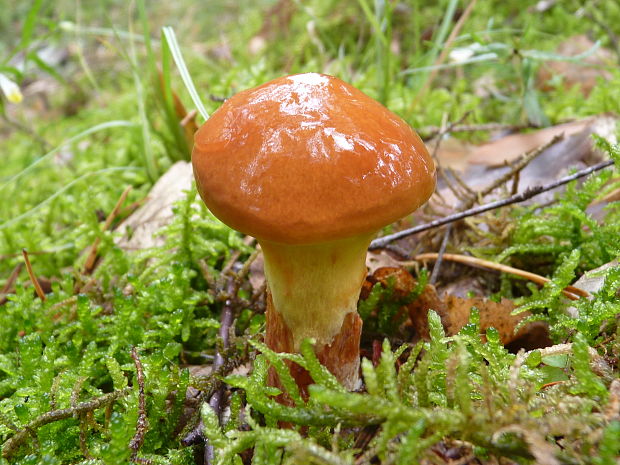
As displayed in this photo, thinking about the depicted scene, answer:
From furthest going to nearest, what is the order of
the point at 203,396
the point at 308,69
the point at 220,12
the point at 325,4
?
1. the point at 220,12
2. the point at 325,4
3. the point at 308,69
4. the point at 203,396

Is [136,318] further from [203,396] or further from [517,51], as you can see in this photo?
[517,51]

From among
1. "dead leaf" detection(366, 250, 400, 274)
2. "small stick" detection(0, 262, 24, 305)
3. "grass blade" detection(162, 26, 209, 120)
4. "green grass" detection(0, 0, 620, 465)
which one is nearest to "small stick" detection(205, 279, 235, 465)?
"green grass" detection(0, 0, 620, 465)

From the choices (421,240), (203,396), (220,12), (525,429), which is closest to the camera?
(525,429)

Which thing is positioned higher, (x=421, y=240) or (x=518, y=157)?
(x=518, y=157)

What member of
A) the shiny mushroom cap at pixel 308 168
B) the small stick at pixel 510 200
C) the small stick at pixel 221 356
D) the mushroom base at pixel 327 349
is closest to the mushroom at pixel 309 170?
the shiny mushroom cap at pixel 308 168

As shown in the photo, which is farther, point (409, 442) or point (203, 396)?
point (203, 396)

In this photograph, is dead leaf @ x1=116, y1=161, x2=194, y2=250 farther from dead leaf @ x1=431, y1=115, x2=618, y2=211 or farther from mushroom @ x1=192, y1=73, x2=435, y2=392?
dead leaf @ x1=431, y1=115, x2=618, y2=211

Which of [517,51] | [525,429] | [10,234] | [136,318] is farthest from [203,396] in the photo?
[517,51]
